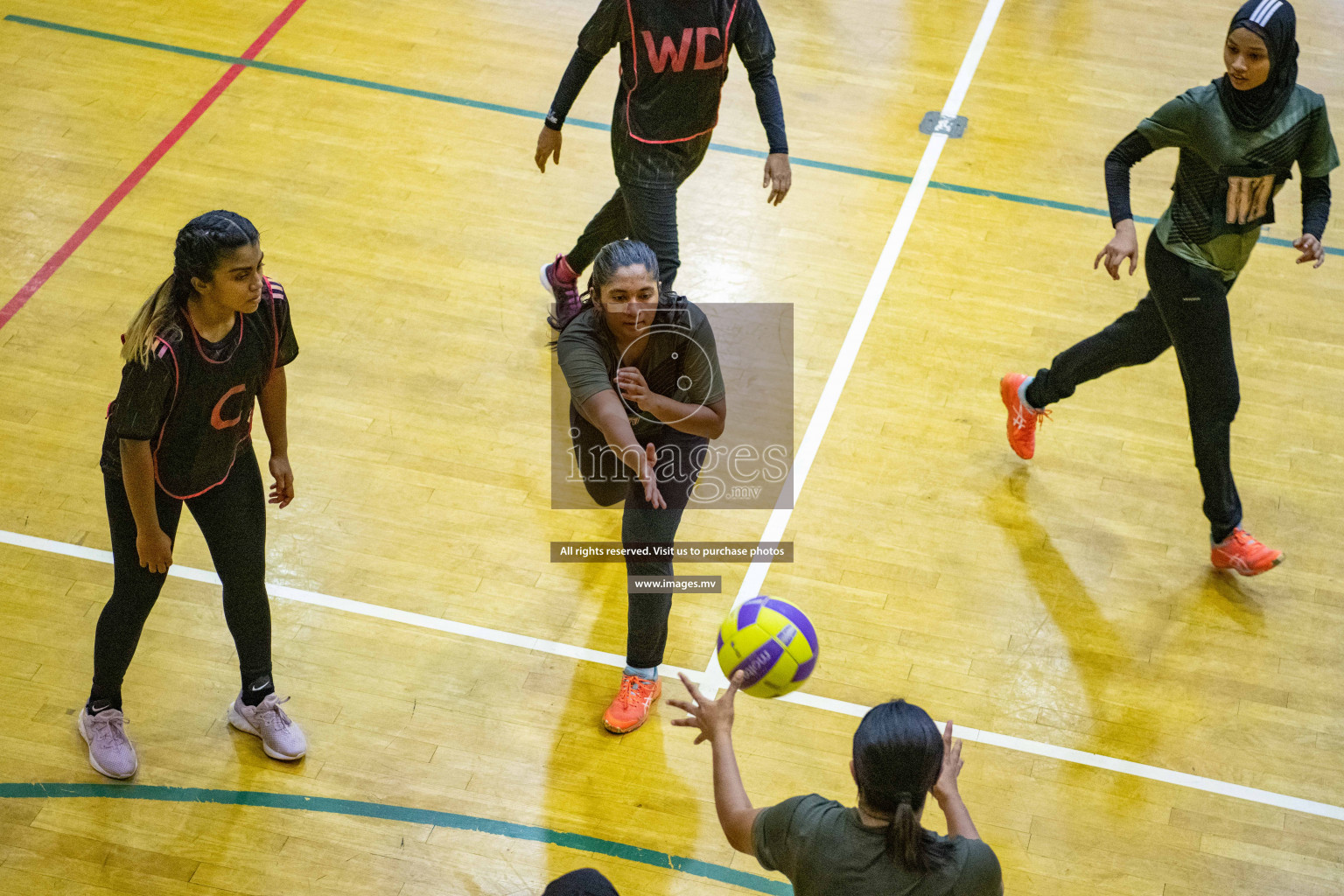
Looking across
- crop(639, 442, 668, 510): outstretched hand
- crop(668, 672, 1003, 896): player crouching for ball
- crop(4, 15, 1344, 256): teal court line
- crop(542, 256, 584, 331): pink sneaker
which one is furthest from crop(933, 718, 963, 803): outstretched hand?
crop(4, 15, 1344, 256): teal court line

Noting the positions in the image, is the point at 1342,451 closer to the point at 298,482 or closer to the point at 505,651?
the point at 505,651

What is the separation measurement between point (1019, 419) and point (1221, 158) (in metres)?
1.34

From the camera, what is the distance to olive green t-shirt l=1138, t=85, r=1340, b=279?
4320 millimetres

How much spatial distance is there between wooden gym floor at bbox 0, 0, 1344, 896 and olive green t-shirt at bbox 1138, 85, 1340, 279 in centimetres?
117

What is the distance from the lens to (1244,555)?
4816mm

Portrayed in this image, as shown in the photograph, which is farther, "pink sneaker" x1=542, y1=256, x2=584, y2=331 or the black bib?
"pink sneaker" x1=542, y1=256, x2=584, y2=331

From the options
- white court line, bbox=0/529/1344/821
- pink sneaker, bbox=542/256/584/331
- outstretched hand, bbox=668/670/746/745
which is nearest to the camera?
outstretched hand, bbox=668/670/746/745

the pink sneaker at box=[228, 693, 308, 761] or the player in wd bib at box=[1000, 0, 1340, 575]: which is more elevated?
the player in wd bib at box=[1000, 0, 1340, 575]

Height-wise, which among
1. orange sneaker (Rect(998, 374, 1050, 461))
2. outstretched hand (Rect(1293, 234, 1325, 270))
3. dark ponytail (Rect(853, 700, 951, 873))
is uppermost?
outstretched hand (Rect(1293, 234, 1325, 270))

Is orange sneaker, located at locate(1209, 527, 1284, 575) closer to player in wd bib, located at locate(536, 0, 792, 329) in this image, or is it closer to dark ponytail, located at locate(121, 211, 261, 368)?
player in wd bib, located at locate(536, 0, 792, 329)

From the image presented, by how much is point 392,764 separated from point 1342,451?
407cm

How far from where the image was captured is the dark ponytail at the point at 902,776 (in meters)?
2.60

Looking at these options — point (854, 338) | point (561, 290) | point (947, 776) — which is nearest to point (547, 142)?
point (561, 290)

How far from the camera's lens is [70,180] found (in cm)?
665
